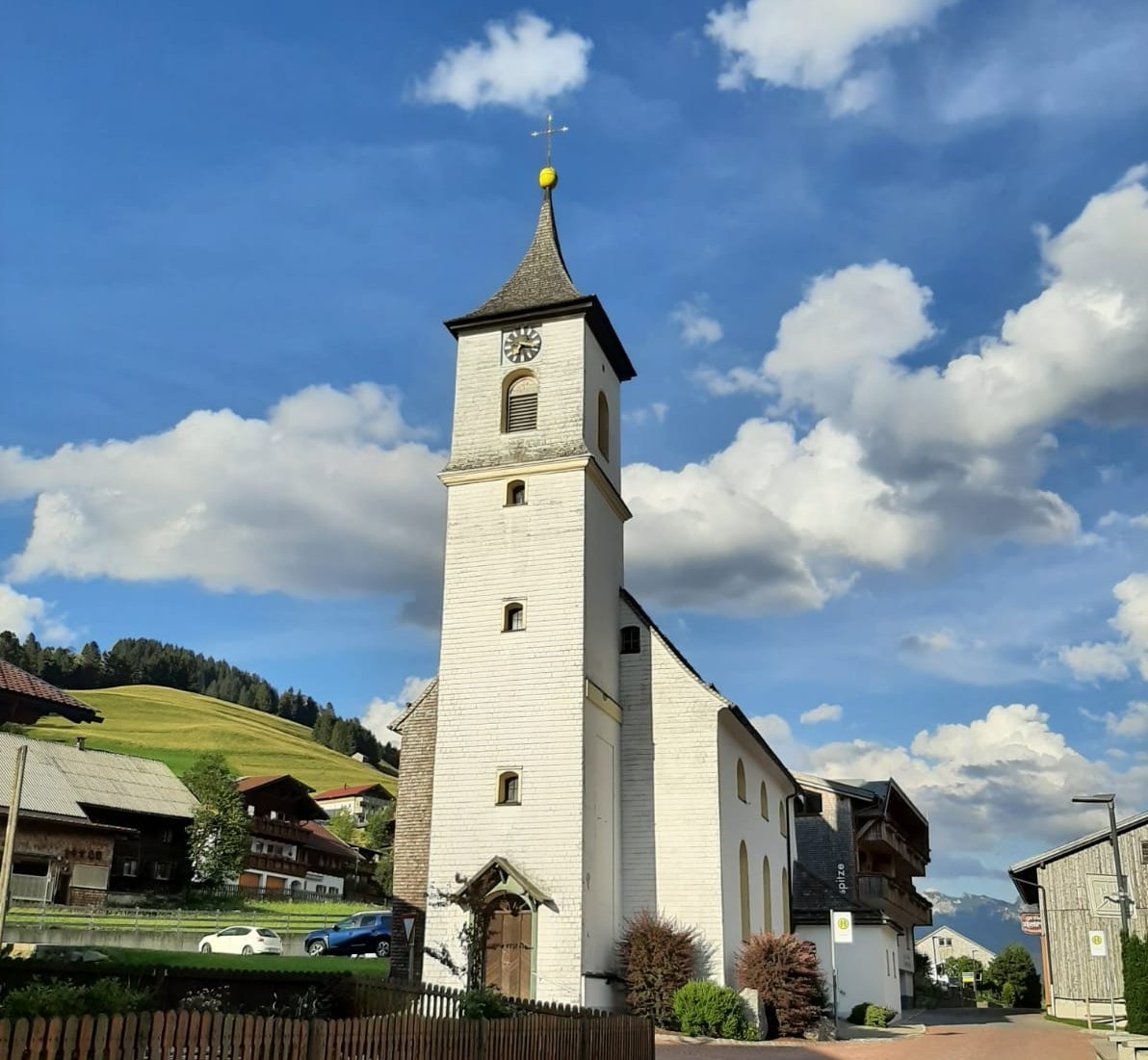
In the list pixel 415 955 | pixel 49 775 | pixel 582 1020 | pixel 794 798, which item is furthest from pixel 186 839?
pixel 582 1020

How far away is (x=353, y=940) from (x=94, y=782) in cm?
2490

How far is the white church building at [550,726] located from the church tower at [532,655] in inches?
2.0

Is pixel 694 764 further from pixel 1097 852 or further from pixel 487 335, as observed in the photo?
pixel 1097 852

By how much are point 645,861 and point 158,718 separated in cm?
10872

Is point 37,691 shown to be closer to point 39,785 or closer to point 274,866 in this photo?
point 39,785

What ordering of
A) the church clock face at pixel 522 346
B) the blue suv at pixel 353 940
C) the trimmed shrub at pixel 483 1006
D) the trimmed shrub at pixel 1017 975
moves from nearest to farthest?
the trimmed shrub at pixel 483 1006
the church clock face at pixel 522 346
the blue suv at pixel 353 940
the trimmed shrub at pixel 1017 975

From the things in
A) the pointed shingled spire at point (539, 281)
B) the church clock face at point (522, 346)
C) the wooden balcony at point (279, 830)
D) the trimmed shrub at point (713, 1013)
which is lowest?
the trimmed shrub at point (713, 1013)

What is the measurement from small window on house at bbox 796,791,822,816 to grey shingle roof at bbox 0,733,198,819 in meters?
33.0

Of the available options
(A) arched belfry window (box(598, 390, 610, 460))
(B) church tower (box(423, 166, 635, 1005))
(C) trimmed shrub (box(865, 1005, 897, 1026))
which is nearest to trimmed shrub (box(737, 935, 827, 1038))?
(B) church tower (box(423, 166, 635, 1005))

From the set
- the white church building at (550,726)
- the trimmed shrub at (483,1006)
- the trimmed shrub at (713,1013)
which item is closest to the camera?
the trimmed shrub at (483,1006)

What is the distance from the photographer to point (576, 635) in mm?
29844

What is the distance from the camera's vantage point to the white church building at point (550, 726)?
2817cm

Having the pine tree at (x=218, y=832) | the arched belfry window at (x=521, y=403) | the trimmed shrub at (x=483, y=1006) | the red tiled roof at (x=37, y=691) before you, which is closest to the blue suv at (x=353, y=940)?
the arched belfry window at (x=521, y=403)

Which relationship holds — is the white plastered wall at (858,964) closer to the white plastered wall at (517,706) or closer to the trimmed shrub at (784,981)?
the trimmed shrub at (784,981)
